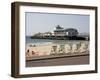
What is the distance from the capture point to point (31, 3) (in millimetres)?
1917

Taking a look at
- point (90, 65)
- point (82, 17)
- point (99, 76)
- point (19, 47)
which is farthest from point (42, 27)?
point (99, 76)

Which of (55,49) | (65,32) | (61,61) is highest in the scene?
(65,32)

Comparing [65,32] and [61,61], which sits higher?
[65,32]

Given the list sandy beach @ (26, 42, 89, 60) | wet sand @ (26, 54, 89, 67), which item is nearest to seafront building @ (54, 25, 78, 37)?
sandy beach @ (26, 42, 89, 60)

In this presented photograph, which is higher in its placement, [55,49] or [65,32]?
[65,32]

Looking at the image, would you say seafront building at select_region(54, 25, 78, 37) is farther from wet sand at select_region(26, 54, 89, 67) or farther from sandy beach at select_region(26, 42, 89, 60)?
wet sand at select_region(26, 54, 89, 67)

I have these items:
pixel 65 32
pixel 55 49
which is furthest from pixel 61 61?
pixel 65 32

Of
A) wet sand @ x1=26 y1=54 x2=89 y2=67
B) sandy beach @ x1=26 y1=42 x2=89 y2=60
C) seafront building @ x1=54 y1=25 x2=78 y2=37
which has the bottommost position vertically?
wet sand @ x1=26 y1=54 x2=89 y2=67

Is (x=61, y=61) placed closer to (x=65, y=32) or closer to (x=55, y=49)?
(x=55, y=49)

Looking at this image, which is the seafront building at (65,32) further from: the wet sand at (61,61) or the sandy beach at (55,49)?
the wet sand at (61,61)

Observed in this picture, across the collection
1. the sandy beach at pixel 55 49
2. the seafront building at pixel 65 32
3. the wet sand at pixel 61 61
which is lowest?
the wet sand at pixel 61 61

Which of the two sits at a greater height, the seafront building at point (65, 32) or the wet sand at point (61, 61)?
the seafront building at point (65, 32)

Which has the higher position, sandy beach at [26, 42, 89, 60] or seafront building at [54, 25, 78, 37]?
seafront building at [54, 25, 78, 37]

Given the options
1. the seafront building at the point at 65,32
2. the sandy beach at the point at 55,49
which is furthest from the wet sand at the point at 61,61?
the seafront building at the point at 65,32
